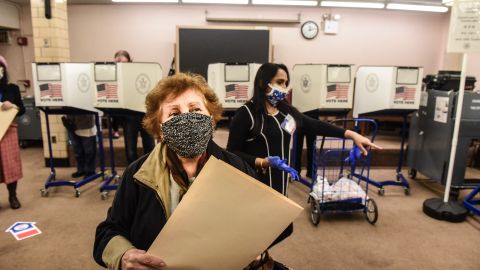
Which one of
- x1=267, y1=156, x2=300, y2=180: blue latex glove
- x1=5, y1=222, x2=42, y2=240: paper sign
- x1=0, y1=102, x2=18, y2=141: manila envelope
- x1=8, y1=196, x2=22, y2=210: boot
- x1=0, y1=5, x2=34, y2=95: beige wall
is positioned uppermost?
x1=0, y1=5, x2=34, y2=95: beige wall

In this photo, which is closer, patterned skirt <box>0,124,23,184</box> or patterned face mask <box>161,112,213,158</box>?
patterned face mask <box>161,112,213,158</box>

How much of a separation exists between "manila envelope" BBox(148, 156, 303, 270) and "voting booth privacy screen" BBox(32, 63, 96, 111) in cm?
294

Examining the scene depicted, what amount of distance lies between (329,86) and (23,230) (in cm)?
316

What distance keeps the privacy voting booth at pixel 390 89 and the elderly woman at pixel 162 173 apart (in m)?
2.84

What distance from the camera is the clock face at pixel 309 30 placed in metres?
6.57

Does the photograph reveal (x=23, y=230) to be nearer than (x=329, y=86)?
Yes

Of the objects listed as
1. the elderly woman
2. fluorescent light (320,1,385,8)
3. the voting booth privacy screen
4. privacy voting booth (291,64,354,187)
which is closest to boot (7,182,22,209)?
the voting booth privacy screen

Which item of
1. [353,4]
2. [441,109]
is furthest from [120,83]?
[353,4]

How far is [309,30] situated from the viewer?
659 cm

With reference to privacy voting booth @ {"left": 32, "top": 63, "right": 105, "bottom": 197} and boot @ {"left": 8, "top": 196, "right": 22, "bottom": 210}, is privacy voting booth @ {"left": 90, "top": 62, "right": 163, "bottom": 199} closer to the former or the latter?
privacy voting booth @ {"left": 32, "top": 63, "right": 105, "bottom": 197}

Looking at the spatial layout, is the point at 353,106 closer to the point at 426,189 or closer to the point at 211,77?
the point at 426,189

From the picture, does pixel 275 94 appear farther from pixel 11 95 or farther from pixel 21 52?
pixel 21 52

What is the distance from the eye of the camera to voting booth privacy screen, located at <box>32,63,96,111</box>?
3.41 m

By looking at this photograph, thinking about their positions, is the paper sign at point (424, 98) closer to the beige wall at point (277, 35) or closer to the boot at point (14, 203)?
the beige wall at point (277, 35)
